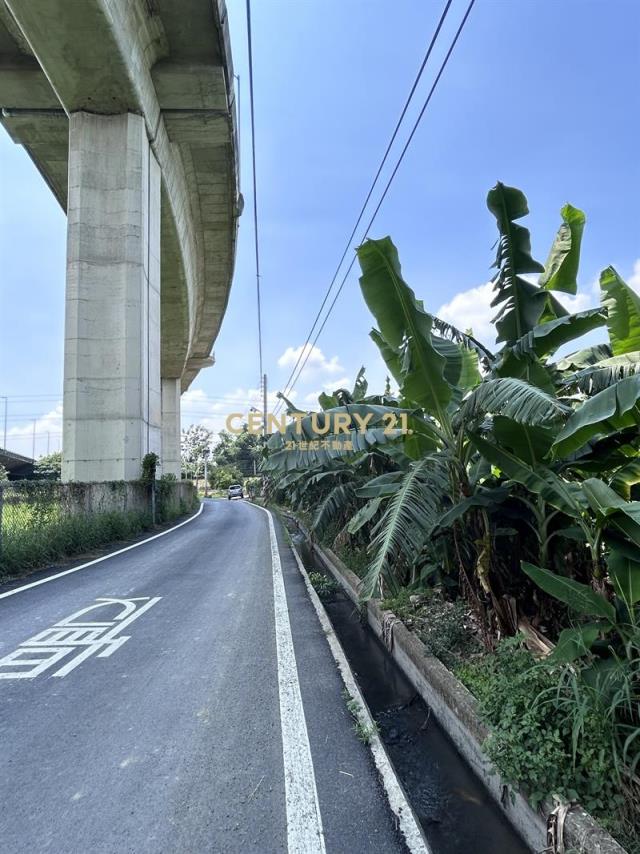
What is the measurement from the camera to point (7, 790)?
2426 mm

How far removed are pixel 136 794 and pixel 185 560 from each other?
278 inches

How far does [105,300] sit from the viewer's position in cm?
1291

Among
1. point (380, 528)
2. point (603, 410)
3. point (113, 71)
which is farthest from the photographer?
point (113, 71)

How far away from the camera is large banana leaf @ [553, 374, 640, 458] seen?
251 cm

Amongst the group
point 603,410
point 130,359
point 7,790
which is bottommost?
point 7,790

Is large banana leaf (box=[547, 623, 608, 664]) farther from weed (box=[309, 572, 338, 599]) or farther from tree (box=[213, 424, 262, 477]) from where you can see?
tree (box=[213, 424, 262, 477])

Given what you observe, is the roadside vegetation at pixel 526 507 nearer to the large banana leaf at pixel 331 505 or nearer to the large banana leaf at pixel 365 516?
the large banana leaf at pixel 365 516

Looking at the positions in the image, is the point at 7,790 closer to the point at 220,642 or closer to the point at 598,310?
the point at 220,642

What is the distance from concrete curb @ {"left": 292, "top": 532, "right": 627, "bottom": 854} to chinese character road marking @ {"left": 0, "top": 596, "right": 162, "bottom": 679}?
2.51m

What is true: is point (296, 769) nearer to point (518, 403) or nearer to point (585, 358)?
point (518, 403)

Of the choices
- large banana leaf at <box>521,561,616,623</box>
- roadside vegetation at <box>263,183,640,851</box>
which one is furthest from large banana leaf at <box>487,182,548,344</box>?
large banana leaf at <box>521,561,616,623</box>

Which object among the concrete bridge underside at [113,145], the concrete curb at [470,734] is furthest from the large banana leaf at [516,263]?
the concrete bridge underside at [113,145]

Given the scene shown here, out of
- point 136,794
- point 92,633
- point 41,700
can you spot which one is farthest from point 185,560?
point 136,794

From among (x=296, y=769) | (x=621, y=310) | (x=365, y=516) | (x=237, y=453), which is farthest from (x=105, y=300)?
(x=237, y=453)
